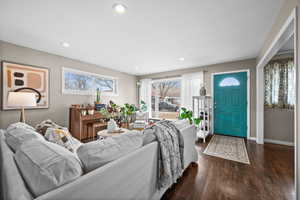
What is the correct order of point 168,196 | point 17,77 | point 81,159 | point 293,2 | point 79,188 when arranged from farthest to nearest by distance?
point 17,77
point 168,196
point 293,2
point 81,159
point 79,188

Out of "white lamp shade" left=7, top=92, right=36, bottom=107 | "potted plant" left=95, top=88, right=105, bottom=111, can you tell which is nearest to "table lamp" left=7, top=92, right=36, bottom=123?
"white lamp shade" left=7, top=92, right=36, bottom=107

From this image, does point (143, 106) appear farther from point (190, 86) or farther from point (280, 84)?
point (280, 84)

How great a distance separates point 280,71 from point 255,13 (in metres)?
2.46

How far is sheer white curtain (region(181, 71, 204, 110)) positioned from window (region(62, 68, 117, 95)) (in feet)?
9.42

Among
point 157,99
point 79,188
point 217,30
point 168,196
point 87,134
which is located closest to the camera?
point 79,188

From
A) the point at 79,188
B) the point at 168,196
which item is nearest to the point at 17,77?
the point at 79,188

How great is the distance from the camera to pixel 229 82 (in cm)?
411

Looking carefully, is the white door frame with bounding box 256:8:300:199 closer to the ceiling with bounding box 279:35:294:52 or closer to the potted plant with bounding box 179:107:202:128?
the ceiling with bounding box 279:35:294:52

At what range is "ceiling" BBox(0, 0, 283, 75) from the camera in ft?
5.62

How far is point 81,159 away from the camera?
0.86m

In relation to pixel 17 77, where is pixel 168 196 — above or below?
below

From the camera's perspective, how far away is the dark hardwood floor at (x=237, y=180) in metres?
1.55

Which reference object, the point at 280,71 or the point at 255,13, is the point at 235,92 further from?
the point at 255,13

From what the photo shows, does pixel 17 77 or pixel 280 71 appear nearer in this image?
pixel 17 77
